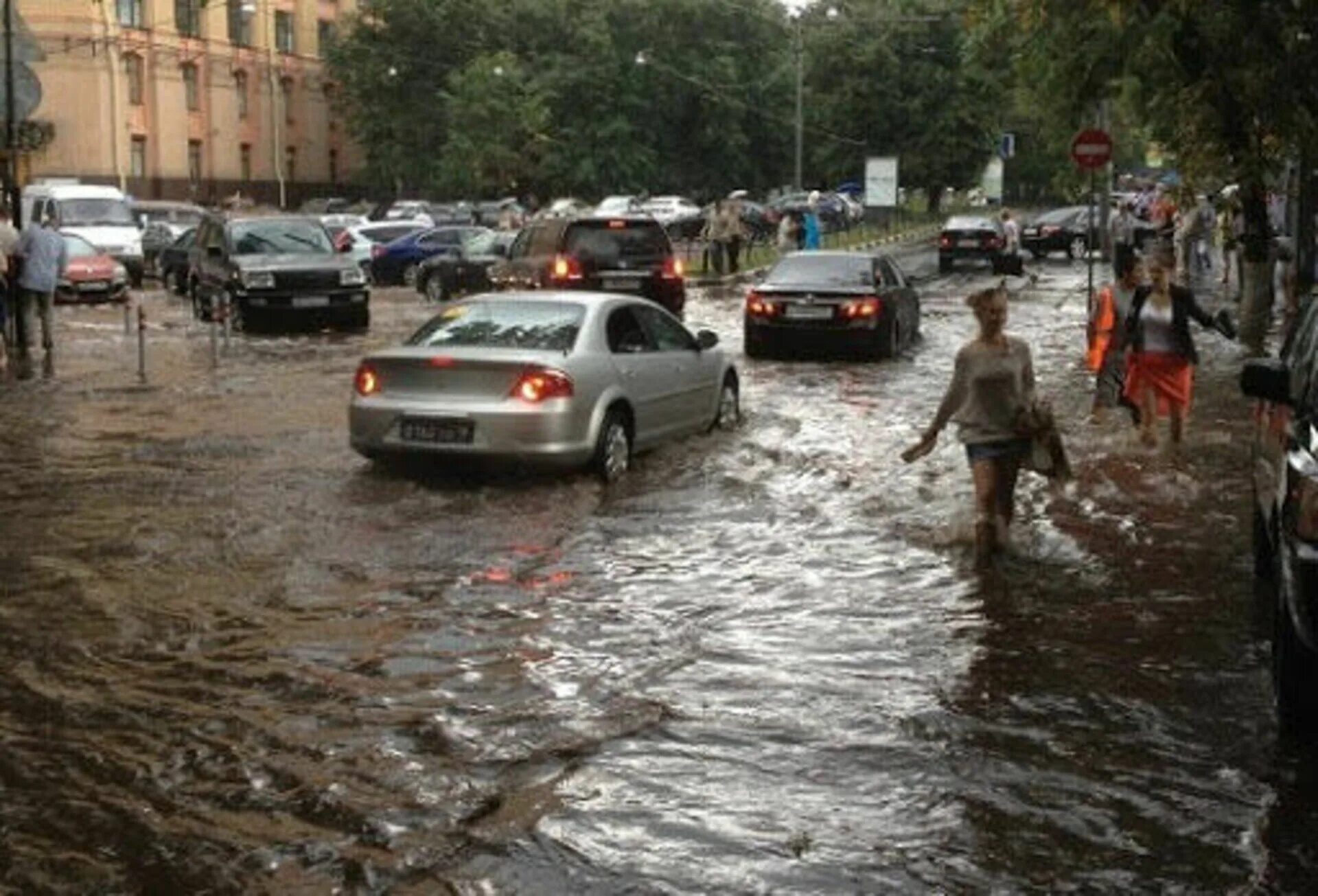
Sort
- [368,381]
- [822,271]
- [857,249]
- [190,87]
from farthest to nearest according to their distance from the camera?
[190,87] → [857,249] → [822,271] → [368,381]

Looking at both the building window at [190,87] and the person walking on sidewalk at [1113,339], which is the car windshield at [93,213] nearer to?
the person walking on sidewalk at [1113,339]

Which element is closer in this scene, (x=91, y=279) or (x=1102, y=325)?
(x=1102, y=325)

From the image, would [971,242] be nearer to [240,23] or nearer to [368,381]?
[368,381]

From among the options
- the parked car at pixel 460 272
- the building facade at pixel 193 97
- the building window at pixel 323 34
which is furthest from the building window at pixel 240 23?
the parked car at pixel 460 272

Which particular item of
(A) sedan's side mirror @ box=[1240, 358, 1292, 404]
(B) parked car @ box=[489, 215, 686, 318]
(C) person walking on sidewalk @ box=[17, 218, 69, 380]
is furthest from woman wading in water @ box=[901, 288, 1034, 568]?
(B) parked car @ box=[489, 215, 686, 318]

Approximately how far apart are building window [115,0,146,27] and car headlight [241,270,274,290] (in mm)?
44126

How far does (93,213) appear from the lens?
124 feet

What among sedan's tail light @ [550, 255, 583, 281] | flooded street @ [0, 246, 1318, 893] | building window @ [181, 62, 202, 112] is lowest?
flooded street @ [0, 246, 1318, 893]

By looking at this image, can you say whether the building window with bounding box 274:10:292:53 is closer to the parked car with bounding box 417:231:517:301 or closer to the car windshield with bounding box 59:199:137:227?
the car windshield with bounding box 59:199:137:227

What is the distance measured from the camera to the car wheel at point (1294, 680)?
619 centimetres

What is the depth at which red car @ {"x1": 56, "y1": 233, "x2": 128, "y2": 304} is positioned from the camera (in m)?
30.4

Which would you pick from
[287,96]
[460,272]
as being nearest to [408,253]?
[460,272]

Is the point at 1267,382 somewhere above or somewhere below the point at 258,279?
below

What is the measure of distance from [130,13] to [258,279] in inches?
1796
